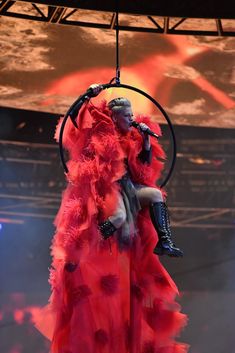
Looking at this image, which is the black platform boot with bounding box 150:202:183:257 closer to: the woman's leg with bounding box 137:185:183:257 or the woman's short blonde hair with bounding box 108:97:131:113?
the woman's leg with bounding box 137:185:183:257

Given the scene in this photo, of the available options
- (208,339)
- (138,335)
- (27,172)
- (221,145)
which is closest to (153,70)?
(221,145)

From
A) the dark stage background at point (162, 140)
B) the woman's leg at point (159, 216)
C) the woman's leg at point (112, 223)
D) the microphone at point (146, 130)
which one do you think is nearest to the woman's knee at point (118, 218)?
the woman's leg at point (112, 223)

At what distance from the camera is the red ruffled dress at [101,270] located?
235 centimetres

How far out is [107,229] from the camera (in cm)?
232

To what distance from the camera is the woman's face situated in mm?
→ 2533

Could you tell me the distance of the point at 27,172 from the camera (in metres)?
6.22

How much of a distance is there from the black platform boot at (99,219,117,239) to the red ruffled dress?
44mm

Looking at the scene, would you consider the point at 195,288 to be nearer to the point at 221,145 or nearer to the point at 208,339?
the point at 208,339

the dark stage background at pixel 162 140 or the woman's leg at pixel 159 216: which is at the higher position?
the woman's leg at pixel 159 216

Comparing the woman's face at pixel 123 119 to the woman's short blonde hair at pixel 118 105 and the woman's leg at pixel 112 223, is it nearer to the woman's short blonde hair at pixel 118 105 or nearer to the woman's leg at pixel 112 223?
the woman's short blonde hair at pixel 118 105

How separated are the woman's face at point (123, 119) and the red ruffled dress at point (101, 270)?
0.05 m

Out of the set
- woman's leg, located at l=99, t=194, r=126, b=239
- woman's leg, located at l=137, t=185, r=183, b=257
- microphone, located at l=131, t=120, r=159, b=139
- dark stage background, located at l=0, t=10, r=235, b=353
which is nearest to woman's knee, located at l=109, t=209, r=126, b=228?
woman's leg, located at l=99, t=194, r=126, b=239

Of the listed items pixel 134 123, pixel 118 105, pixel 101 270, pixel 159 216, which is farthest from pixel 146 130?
pixel 101 270

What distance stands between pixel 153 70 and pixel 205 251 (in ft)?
7.35
